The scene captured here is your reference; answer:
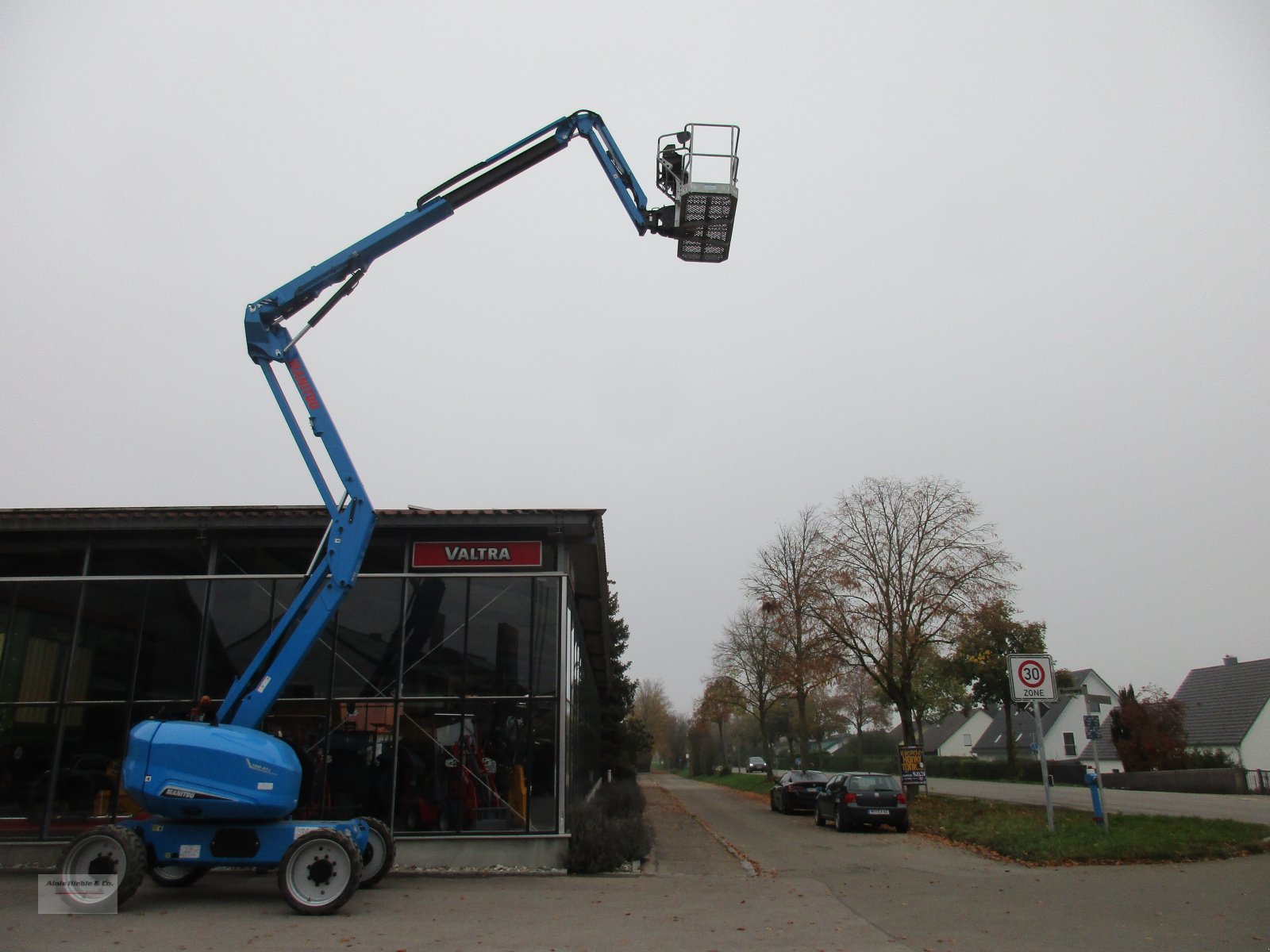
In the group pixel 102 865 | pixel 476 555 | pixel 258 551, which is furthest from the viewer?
pixel 258 551

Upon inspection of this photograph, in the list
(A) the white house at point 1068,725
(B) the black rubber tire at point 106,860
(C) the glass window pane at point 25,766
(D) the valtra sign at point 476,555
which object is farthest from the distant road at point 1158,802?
(A) the white house at point 1068,725

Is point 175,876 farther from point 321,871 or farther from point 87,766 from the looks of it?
point 87,766

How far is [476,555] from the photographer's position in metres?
15.0

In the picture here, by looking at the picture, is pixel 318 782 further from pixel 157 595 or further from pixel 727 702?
pixel 727 702

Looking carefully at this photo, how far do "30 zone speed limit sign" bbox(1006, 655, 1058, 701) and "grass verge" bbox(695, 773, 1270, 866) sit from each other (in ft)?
8.01

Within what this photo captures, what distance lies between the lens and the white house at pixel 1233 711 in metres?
42.4

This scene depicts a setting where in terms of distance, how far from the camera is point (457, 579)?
48.6 feet

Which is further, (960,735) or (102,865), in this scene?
(960,735)

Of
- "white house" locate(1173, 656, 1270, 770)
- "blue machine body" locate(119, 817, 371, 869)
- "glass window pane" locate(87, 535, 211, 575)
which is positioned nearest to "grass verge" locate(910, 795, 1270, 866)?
"blue machine body" locate(119, 817, 371, 869)

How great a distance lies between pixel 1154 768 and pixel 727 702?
20144 mm

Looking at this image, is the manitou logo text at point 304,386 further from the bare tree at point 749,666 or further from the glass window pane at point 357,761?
the bare tree at point 749,666

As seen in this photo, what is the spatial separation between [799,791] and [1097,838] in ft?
44.0

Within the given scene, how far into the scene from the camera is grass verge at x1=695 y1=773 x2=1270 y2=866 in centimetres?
1440

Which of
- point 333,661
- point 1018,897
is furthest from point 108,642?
point 1018,897
